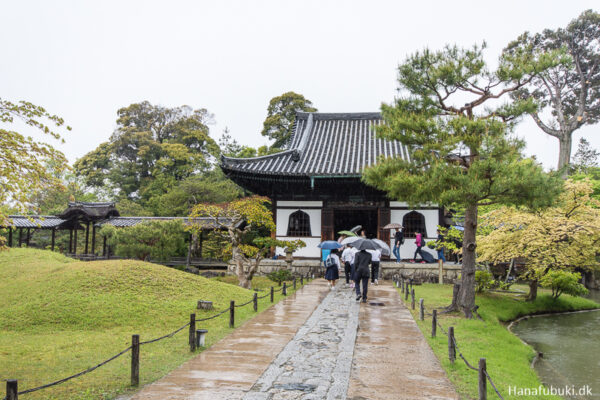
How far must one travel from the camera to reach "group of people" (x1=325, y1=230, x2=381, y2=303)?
12.5 meters

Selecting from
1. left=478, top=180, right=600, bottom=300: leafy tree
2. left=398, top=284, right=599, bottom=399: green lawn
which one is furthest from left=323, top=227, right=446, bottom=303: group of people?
left=478, top=180, right=600, bottom=300: leafy tree

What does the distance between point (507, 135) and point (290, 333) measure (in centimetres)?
717

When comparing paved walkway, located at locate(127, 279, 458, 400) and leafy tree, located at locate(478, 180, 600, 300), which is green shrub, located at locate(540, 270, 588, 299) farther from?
paved walkway, located at locate(127, 279, 458, 400)

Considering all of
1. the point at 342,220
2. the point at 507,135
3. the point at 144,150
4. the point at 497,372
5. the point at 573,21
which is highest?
the point at 573,21

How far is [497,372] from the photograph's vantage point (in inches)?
289

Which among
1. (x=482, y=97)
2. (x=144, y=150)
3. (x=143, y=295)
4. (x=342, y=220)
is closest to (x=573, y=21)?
(x=342, y=220)

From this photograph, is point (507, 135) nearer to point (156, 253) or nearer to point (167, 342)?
point (167, 342)

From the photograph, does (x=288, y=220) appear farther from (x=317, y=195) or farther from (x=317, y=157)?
(x=317, y=157)

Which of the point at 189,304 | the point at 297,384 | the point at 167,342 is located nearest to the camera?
the point at 297,384

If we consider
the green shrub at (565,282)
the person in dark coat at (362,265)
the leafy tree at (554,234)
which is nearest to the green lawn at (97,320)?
the person in dark coat at (362,265)

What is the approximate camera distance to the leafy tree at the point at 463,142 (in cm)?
1028

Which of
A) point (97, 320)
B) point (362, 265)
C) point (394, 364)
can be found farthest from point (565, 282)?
point (97, 320)

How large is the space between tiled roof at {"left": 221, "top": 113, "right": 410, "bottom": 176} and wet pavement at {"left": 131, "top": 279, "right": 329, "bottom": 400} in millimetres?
9308

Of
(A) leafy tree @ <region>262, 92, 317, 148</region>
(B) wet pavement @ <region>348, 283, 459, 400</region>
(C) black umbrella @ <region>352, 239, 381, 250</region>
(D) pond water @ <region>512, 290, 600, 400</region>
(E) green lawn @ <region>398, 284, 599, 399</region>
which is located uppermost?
(A) leafy tree @ <region>262, 92, 317, 148</region>
